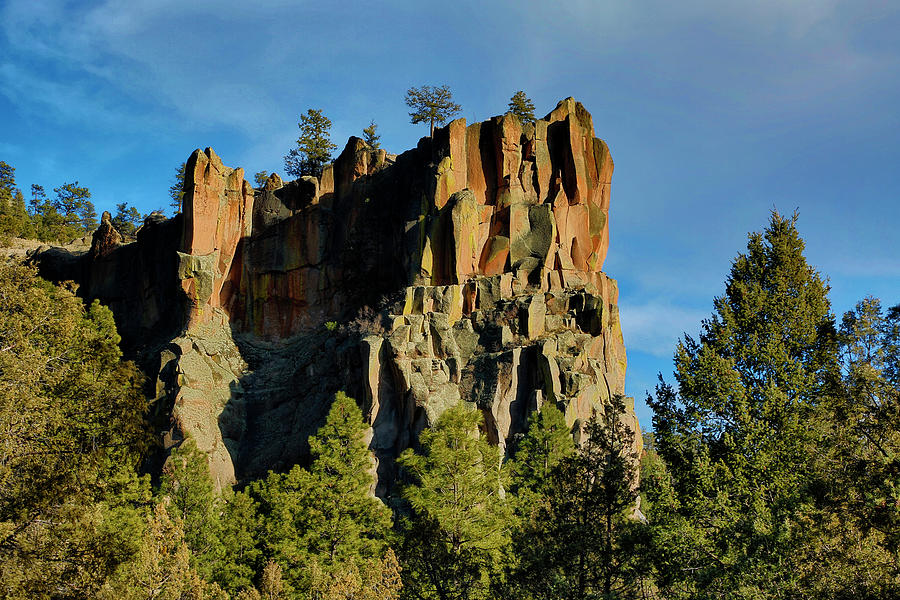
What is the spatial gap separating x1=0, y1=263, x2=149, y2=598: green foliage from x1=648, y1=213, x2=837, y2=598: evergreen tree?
11858 mm

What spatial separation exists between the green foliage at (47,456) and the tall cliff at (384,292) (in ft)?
68.3

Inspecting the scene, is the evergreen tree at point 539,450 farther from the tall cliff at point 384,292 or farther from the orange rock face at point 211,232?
the orange rock face at point 211,232

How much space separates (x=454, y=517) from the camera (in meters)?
26.8

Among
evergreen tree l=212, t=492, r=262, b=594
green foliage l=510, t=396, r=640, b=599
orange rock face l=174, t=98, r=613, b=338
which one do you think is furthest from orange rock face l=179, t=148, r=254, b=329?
green foliage l=510, t=396, r=640, b=599

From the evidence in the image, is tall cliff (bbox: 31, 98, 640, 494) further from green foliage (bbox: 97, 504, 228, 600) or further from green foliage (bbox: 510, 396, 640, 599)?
green foliage (bbox: 97, 504, 228, 600)

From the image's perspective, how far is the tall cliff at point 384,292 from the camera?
40.7 meters

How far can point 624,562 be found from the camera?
59.9 feet

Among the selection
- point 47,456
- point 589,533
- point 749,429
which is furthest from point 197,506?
point 749,429

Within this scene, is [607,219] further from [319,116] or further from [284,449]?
Answer: [319,116]

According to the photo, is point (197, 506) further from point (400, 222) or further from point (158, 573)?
point (400, 222)

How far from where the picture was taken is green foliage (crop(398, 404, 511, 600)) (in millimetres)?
22906

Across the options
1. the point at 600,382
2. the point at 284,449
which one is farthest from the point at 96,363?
the point at 600,382

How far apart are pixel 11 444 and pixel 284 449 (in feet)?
90.2

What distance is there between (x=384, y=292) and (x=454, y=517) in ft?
87.1
